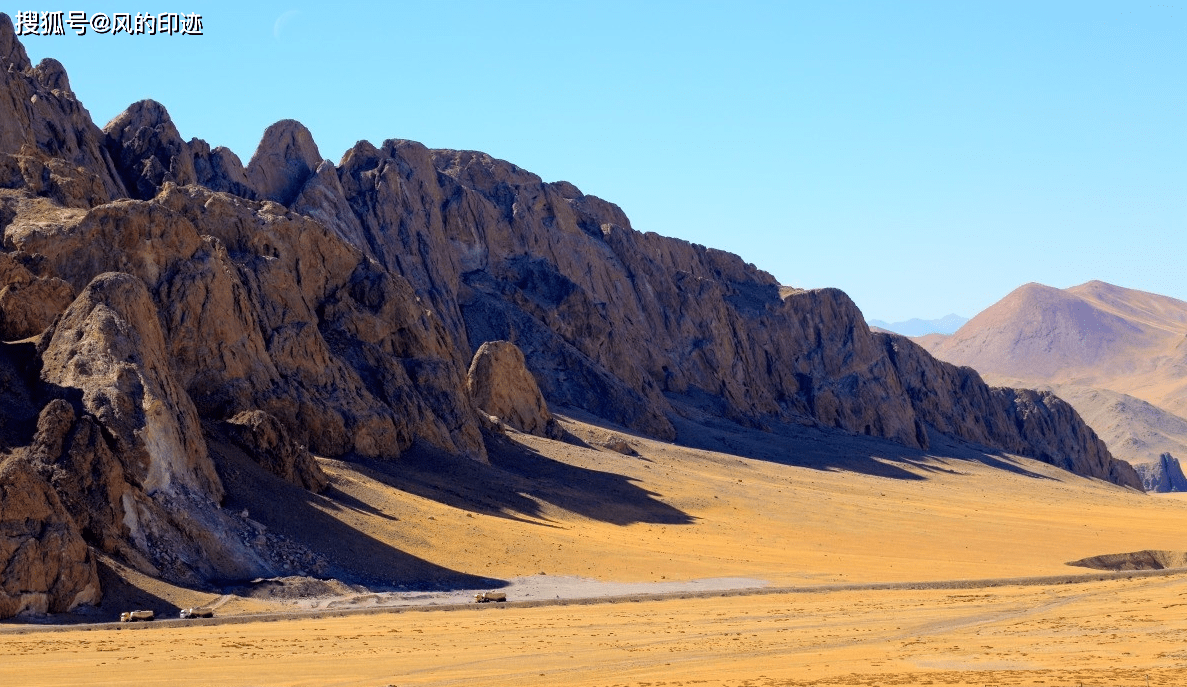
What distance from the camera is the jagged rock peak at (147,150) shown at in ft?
239

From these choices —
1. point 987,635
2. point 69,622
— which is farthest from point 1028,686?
point 69,622

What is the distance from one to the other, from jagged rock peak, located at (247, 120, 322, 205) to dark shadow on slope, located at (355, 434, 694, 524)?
27100mm

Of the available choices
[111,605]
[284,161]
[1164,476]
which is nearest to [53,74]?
[284,161]

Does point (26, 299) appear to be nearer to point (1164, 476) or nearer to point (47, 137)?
point (47, 137)

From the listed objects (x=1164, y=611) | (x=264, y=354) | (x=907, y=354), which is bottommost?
(x=1164, y=611)

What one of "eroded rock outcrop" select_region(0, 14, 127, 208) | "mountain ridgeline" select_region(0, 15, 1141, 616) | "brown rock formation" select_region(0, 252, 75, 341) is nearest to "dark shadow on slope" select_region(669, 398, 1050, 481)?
"mountain ridgeline" select_region(0, 15, 1141, 616)

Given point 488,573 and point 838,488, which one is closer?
point 488,573

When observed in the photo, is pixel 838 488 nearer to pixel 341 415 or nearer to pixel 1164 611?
pixel 341 415

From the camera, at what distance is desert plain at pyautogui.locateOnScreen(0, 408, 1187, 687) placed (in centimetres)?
2778

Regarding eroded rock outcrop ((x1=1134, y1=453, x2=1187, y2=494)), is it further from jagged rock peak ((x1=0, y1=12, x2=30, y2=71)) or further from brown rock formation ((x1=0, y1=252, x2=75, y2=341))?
brown rock formation ((x1=0, y1=252, x2=75, y2=341))

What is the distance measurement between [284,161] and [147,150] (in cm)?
1623

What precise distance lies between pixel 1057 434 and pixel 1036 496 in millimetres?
39240

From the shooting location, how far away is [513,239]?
10288 centimetres

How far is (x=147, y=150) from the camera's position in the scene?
7500 cm
